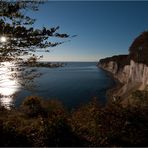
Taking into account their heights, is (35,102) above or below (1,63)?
below

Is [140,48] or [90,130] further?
[140,48]

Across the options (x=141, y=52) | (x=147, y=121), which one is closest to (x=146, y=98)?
(x=147, y=121)

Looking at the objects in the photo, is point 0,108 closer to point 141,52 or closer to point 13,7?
point 13,7

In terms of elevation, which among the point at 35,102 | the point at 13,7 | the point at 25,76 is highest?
the point at 13,7

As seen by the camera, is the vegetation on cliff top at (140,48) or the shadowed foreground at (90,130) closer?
the shadowed foreground at (90,130)

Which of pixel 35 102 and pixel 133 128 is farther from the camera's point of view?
pixel 35 102

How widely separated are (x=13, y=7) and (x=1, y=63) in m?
3.00

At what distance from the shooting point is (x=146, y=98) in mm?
14055

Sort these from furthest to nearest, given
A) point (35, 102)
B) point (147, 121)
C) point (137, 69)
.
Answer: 1. point (137, 69)
2. point (35, 102)
3. point (147, 121)

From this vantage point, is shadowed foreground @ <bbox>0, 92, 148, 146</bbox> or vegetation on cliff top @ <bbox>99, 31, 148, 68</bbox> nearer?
shadowed foreground @ <bbox>0, 92, 148, 146</bbox>

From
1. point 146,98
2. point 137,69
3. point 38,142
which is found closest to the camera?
point 38,142

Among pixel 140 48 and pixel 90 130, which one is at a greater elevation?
pixel 140 48

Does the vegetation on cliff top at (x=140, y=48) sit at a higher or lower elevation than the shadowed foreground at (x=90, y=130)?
higher

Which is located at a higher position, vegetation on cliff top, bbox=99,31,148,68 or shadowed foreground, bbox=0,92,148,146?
vegetation on cliff top, bbox=99,31,148,68
